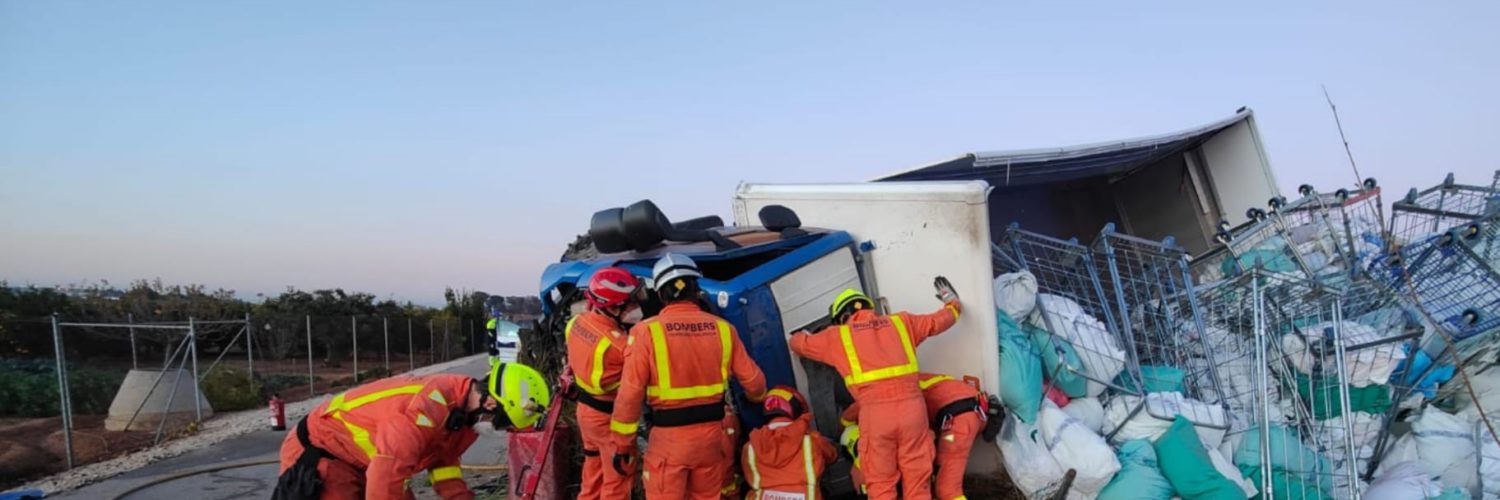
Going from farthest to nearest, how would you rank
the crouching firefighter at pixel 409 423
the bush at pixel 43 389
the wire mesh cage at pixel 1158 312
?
the bush at pixel 43 389 < the wire mesh cage at pixel 1158 312 < the crouching firefighter at pixel 409 423

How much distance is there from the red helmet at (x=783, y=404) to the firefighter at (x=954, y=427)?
36 centimetres

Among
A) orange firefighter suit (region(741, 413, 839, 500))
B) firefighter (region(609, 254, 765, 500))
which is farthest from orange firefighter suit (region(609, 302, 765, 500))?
orange firefighter suit (region(741, 413, 839, 500))

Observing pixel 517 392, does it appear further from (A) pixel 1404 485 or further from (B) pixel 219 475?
(B) pixel 219 475

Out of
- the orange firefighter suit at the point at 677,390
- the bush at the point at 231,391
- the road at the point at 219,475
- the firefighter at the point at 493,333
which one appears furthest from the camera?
the bush at the point at 231,391

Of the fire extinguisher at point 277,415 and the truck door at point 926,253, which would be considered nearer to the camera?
the truck door at point 926,253

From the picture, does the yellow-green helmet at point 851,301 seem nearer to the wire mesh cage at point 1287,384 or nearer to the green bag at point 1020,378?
the green bag at point 1020,378

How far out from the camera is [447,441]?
3.53 meters

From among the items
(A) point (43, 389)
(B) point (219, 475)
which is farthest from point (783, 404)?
(A) point (43, 389)

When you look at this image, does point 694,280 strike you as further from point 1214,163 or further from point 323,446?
point 1214,163

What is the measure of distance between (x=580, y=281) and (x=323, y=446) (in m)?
1.66

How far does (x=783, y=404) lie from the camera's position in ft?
13.9

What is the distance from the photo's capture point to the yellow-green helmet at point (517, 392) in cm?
340

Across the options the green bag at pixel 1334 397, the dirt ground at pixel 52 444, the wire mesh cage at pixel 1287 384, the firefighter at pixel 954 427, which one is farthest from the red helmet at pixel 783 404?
the dirt ground at pixel 52 444

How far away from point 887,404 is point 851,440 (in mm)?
497
